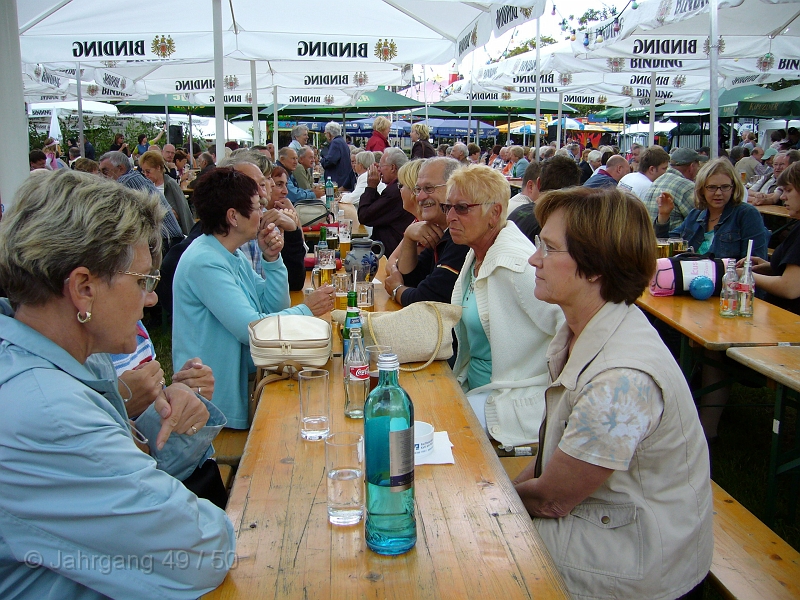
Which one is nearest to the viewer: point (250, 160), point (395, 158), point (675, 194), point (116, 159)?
point (250, 160)

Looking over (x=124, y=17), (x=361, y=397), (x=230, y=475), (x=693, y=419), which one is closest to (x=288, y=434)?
(x=361, y=397)

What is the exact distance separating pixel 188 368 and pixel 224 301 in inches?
31.6

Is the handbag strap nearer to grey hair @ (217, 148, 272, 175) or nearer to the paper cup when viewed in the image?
the paper cup

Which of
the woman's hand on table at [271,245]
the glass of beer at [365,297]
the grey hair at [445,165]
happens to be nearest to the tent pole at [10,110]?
the woman's hand on table at [271,245]

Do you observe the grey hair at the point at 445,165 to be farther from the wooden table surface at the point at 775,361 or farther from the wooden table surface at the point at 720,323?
the wooden table surface at the point at 775,361

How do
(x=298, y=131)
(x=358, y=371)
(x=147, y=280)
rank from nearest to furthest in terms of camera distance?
(x=147, y=280)
(x=358, y=371)
(x=298, y=131)

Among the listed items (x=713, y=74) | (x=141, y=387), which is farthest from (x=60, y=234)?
(x=713, y=74)

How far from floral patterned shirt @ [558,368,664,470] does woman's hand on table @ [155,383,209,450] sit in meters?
1.00

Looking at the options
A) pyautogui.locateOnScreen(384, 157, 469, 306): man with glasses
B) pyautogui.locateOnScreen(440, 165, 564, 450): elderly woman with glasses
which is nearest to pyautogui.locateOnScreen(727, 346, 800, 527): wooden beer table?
pyautogui.locateOnScreen(440, 165, 564, 450): elderly woman with glasses

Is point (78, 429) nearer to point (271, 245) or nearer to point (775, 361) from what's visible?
point (271, 245)

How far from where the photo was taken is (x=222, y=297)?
9.23 feet

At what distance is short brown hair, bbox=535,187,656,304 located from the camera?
1799 millimetres

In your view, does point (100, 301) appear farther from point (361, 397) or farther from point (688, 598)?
point (688, 598)

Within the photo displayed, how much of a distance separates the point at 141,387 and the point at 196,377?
0.16 metres
